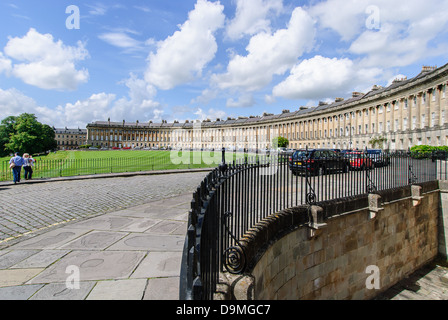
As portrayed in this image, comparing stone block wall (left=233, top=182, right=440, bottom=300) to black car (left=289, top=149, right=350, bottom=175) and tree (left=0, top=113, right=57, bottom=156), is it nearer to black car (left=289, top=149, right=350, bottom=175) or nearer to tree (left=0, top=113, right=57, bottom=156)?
black car (left=289, top=149, right=350, bottom=175)

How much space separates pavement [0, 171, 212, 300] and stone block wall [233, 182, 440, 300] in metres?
1.40

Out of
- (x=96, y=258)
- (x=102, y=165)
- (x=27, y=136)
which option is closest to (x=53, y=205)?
(x=96, y=258)

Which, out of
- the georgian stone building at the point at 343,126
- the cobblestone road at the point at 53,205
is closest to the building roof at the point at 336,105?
the georgian stone building at the point at 343,126

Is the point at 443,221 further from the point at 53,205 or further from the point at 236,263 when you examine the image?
the point at 53,205

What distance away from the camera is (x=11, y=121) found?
231 ft

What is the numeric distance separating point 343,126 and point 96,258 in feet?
224

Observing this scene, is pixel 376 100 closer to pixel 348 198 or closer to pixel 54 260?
pixel 348 198

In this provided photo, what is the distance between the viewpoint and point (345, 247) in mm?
6824

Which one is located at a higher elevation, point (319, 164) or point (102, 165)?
point (319, 164)

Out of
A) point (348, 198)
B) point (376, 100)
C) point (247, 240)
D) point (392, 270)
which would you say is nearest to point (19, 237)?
point (247, 240)

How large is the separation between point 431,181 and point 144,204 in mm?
11941

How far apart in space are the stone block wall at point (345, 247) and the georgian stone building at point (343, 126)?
6.54 m

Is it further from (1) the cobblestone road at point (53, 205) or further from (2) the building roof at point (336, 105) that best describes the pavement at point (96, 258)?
(2) the building roof at point (336, 105)

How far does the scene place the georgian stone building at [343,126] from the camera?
39.1 m
